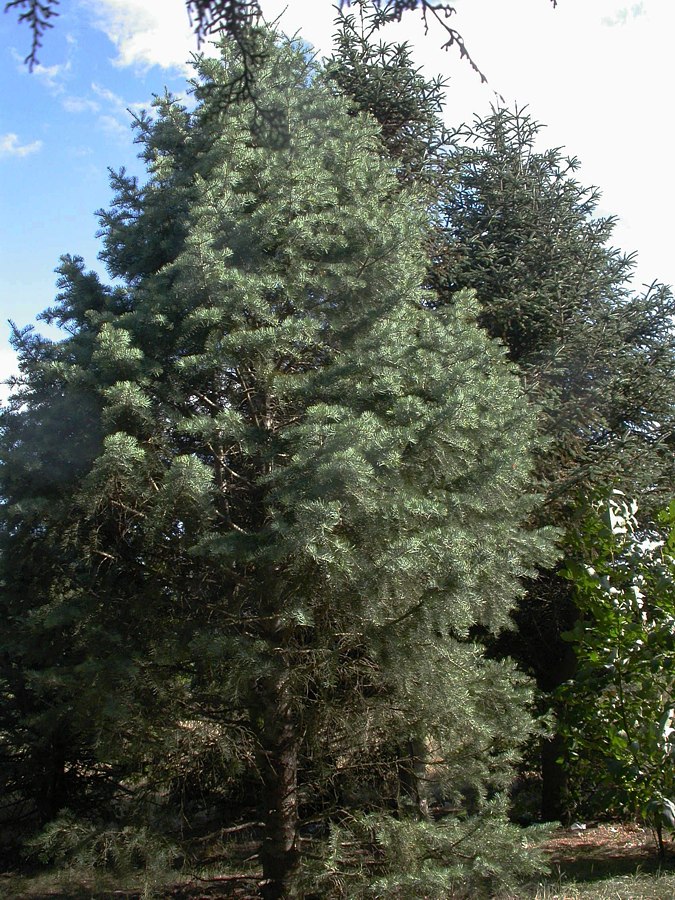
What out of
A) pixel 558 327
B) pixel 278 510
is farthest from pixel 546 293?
pixel 278 510

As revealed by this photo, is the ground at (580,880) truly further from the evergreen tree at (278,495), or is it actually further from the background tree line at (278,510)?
the evergreen tree at (278,495)

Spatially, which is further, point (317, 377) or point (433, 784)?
point (433, 784)

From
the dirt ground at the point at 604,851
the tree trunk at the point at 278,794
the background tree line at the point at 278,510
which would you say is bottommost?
the dirt ground at the point at 604,851

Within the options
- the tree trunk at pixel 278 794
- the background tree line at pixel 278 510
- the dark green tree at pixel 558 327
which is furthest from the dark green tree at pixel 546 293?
the tree trunk at pixel 278 794

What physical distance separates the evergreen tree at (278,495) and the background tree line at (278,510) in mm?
24

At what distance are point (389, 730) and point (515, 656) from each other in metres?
3.84

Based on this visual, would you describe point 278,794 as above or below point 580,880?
above

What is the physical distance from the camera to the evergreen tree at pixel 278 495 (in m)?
5.16

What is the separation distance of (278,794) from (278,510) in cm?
221

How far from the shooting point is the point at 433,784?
21.7 feet

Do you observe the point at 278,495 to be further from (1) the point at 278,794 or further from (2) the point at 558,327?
(2) the point at 558,327

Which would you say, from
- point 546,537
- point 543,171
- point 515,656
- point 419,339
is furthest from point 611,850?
point 543,171

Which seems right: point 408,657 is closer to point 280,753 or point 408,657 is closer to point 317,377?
point 280,753

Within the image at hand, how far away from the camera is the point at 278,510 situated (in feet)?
17.1
